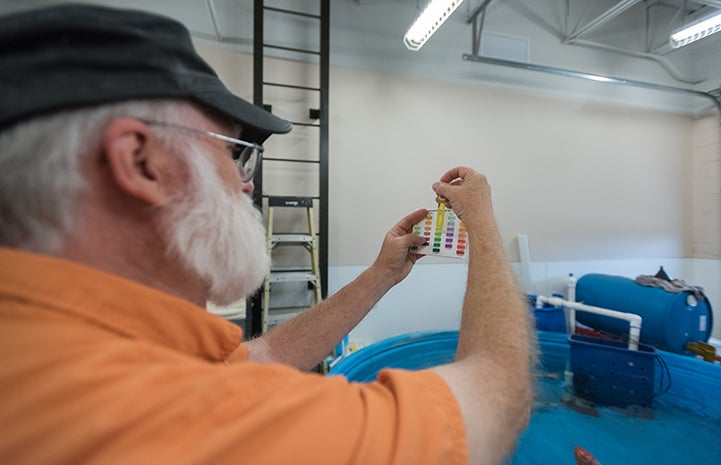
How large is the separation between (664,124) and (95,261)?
490 centimetres

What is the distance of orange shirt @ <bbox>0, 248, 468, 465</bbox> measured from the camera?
254 mm

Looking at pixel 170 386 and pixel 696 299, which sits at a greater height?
pixel 170 386

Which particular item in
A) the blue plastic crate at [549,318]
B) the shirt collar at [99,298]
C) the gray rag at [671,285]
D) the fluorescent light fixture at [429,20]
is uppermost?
the fluorescent light fixture at [429,20]

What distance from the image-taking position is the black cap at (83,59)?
12.8 inches

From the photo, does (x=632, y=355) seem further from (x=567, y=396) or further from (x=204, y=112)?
(x=204, y=112)

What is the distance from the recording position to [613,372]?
173cm

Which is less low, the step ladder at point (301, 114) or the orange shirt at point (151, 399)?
the step ladder at point (301, 114)

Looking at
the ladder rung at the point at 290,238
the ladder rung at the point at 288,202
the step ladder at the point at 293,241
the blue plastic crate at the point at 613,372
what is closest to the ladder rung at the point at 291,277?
the step ladder at the point at 293,241

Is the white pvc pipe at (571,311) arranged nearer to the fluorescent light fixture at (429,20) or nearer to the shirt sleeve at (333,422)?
the fluorescent light fixture at (429,20)

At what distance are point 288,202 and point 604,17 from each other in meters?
2.91

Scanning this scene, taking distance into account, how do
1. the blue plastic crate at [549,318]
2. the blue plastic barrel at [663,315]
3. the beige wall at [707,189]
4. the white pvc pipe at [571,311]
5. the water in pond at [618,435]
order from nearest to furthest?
the water in pond at [618,435] < the blue plastic barrel at [663,315] < the blue plastic crate at [549,318] < the white pvc pipe at [571,311] < the beige wall at [707,189]

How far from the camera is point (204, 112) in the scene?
46 centimetres

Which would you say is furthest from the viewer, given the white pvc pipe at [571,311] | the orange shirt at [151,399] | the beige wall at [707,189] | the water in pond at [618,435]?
the beige wall at [707,189]


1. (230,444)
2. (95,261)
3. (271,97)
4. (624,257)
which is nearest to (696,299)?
(624,257)
